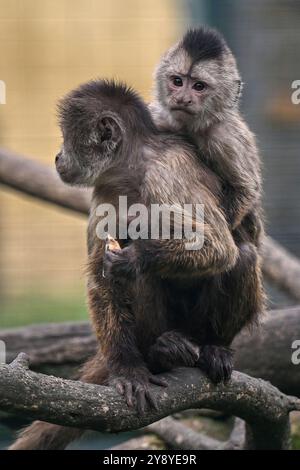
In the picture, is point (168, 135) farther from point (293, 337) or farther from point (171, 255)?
point (293, 337)

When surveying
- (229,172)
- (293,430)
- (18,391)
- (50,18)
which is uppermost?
(50,18)

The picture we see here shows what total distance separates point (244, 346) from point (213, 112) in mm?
1907

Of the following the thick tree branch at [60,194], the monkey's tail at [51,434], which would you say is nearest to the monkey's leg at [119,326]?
the monkey's tail at [51,434]

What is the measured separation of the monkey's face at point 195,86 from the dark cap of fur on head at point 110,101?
0.70ft

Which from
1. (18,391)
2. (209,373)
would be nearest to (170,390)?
(209,373)

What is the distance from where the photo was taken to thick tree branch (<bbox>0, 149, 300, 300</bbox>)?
724 cm

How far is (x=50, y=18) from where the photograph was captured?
10.7 m

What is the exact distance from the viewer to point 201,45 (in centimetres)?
534

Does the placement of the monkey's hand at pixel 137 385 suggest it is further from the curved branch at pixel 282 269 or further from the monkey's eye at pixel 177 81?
the curved branch at pixel 282 269

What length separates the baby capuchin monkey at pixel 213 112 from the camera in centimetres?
515

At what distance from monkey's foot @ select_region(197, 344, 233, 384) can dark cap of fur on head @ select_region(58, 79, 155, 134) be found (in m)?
1.15

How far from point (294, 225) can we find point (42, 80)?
14.0ft

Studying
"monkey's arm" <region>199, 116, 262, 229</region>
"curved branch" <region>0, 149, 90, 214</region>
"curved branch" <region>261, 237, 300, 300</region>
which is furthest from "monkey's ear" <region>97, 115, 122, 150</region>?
"curved branch" <region>261, 237, 300, 300</region>

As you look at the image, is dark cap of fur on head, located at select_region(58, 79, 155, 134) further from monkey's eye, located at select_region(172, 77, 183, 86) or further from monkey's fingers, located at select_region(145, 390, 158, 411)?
monkey's fingers, located at select_region(145, 390, 158, 411)
